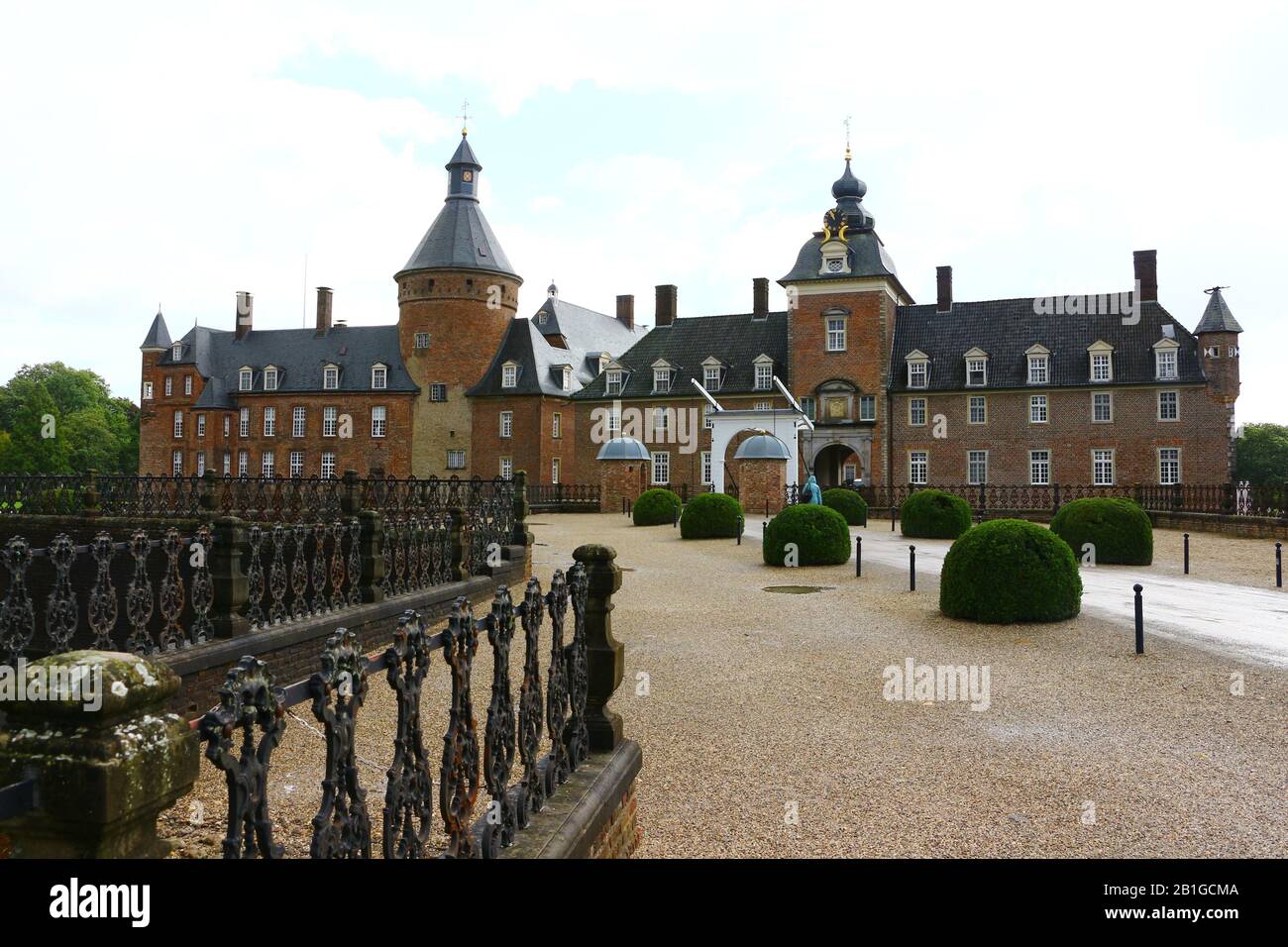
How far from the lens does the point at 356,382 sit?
5234 cm

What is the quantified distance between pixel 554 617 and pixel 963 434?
41066 mm

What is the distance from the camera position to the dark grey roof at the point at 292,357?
52531 millimetres

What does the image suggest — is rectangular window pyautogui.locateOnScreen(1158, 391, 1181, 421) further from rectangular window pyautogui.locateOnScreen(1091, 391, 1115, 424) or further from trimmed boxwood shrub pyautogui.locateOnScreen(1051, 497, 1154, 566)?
trimmed boxwood shrub pyautogui.locateOnScreen(1051, 497, 1154, 566)

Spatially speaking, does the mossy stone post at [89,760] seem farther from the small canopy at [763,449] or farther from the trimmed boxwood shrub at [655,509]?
the small canopy at [763,449]

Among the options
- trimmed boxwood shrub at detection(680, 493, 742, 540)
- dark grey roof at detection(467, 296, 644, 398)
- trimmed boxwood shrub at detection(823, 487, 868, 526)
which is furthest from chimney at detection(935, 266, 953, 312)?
trimmed boxwood shrub at detection(680, 493, 742, 540)

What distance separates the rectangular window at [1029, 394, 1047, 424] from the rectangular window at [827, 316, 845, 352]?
898cm

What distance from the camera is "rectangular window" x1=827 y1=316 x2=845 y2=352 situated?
143 ft

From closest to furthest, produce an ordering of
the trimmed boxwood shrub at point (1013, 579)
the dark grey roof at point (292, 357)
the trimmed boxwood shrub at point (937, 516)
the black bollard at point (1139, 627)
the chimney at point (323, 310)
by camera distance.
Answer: the black bollard at point (1139, 627) → the trimmed boxwood shrub at point (1013, 579) → the trimmed boxwood shrub at point (937, 516) → the dark grey roof at point (292, 357) → the chimney at point (323, 310)

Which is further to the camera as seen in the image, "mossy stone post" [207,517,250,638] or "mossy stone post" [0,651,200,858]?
"mossy stone post" [207,517,250,638]

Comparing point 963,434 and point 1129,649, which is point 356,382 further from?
point 1129,649

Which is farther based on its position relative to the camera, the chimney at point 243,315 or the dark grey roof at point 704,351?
the chimney at point 243,315

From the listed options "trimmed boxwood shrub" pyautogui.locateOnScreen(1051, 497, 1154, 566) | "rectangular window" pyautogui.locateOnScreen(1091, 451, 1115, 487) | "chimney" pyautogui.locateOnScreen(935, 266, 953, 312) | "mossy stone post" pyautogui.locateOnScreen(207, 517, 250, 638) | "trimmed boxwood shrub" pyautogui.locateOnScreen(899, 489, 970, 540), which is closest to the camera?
"mossy stone post" pyautogui.locateOnScreen(207, 517, 250, 638)

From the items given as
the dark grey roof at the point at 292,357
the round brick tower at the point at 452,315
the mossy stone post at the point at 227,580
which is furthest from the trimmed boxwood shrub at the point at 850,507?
the dark grey roof at the point at 292,357

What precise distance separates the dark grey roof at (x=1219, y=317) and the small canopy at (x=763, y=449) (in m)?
19.7
